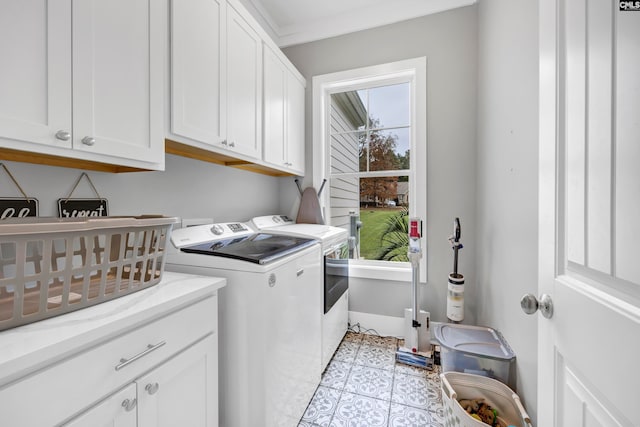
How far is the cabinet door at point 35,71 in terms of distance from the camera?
2.31 feet

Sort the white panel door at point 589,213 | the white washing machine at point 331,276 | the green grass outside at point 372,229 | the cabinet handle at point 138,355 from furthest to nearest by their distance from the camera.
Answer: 1. the green grass outside at point 372,229
2. the white washing machine at point 331,276
3. the cabinet handle at point 138,355
4. the white panel door at point 589,213

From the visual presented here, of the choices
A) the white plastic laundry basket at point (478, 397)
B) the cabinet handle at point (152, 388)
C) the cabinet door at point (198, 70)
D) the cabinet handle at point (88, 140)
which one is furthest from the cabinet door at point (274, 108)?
the white plastic laundry basket at point (478, 397)

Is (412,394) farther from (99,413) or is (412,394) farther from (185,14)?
(185,14)

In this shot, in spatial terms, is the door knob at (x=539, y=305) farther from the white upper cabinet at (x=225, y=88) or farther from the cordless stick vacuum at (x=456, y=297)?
the white upper cabinet at (x=225, y=88)

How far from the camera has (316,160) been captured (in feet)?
8.82

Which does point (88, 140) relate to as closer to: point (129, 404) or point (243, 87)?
point (129, 404)

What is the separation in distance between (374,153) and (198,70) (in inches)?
69.8

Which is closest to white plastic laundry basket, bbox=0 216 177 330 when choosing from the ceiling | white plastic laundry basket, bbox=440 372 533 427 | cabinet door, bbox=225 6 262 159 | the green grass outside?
cabinet door, bbox=225 6 262 159

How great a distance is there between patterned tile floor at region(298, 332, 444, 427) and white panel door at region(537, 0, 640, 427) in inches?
40.1

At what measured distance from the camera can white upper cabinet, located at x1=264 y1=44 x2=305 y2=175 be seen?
6.52 feet

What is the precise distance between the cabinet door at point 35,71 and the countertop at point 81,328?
0.52 meters

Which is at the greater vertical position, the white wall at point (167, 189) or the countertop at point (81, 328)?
the white wall at point (167, 189)

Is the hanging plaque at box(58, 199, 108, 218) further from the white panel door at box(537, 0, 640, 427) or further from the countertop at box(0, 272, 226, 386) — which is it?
the white panel door at box(537, 0, 640, 427)

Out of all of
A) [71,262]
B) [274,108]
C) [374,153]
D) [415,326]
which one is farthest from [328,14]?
[415,326]
